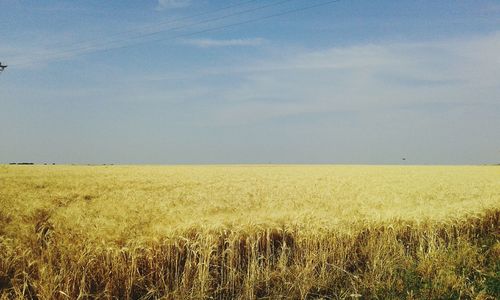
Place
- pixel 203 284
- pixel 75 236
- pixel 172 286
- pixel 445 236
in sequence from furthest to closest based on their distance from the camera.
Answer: pixel 445 236 < pixel 75 236 < pixel 172 286 < pixel 203 284

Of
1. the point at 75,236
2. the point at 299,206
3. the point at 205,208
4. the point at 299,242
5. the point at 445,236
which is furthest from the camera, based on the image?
the point at 299,206

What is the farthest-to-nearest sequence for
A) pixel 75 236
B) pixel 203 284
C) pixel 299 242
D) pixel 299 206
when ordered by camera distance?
pixel 299 206
pixel 299 242
pixel 75 236
pixel 203 284

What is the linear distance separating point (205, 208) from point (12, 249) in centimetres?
1099

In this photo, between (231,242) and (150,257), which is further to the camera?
(231,242)

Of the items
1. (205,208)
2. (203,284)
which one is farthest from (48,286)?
(205,208)

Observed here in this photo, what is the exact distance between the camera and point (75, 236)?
7297mm

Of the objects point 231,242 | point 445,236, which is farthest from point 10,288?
point 445,236

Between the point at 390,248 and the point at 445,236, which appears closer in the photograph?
the point at 390,248

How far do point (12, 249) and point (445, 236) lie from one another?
28.5 feet

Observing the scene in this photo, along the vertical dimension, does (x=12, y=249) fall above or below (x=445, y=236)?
above

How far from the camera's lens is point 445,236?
31.5 feet

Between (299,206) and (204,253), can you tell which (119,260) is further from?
(299,206)

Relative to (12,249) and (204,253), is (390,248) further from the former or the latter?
A: (12,249)

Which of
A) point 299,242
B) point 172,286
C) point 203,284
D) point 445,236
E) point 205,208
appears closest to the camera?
point 203,284
